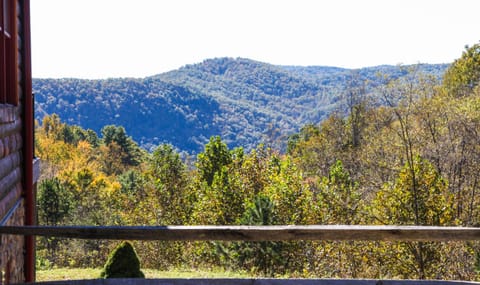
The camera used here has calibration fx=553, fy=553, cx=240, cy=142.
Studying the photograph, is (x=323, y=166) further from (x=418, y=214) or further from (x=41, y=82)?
(x=41, y=82)

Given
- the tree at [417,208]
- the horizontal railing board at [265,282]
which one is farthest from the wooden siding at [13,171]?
the tree at [417,208]

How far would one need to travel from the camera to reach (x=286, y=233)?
11.3 ft

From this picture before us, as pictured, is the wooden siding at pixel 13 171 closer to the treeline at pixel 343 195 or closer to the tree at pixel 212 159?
the treeline at pixel 343 195

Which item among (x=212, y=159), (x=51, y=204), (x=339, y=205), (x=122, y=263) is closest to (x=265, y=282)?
(x=122, y=263)

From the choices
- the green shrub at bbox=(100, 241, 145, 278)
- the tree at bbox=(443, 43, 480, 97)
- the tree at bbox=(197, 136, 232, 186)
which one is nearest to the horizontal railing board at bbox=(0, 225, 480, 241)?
the green shrub at bbox=(100, 241, 145, 278)

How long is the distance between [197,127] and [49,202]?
167m

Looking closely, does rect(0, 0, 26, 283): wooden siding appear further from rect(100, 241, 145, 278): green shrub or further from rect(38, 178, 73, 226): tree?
rect(38, 178, 73, 226): tree

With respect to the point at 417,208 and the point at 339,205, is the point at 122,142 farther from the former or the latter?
the point at 417,208

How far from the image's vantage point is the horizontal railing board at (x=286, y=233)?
335 centimetres

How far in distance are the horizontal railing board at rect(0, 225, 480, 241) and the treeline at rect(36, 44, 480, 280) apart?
44.5 ft

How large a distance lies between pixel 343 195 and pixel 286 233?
60.2 ft

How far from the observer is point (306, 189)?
23906mm

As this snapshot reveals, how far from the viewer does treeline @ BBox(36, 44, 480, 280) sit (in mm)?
17328

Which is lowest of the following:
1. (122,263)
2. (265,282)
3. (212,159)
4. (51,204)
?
(51,204)
